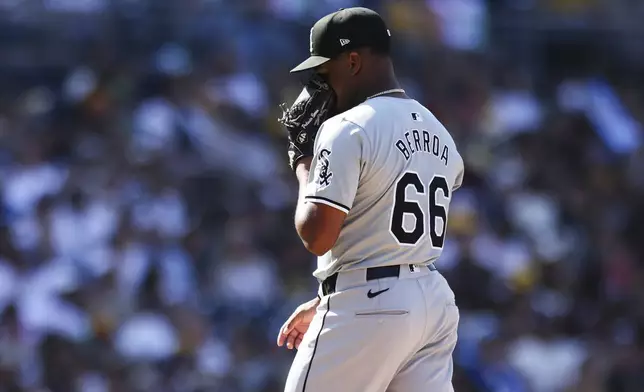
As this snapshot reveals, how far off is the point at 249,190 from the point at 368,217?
513cm

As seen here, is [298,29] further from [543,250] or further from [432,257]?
[432,257]

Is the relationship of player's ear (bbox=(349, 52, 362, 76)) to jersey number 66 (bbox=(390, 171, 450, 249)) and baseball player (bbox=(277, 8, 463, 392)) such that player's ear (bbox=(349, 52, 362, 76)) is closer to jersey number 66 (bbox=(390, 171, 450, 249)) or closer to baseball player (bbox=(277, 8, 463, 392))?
baseball player (bbox=(277, 8, 463, 392))

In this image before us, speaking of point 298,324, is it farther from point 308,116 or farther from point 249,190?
point 249,190

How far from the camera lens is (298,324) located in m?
3.88

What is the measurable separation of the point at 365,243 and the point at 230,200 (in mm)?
5097

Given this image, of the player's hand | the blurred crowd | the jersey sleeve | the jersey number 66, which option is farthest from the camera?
the blurred crowd

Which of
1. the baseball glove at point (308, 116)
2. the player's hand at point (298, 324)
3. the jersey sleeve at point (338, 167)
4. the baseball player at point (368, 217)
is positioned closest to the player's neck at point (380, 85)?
the baseball player at point (368, 217)

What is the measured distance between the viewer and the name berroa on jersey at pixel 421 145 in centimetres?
354

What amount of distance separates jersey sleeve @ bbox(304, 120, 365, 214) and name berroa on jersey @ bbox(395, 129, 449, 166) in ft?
0.52

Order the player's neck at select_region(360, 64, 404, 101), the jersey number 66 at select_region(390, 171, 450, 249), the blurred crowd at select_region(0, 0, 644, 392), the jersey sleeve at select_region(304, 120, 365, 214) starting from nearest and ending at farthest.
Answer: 1. the jersey sleeve at select_region(304, 120, 365, 214)
2. the jersey number 66 at select_region(390, 171, 450, 249)
3. the player's neck at select_region(360, 64, 404, 101)
4. the blurred crowd at select_region(0, 0, 644, 392)

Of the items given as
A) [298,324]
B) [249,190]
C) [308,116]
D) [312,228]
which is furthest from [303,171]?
[249,190]

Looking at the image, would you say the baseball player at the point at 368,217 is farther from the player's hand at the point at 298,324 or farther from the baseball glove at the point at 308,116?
the player's hand at the point at 298,324

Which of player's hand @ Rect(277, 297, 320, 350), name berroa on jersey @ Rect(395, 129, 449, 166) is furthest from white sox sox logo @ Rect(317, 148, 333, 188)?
player's hand @ Rect(277, 297, 320, 350)

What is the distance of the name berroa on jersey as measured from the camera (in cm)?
354
